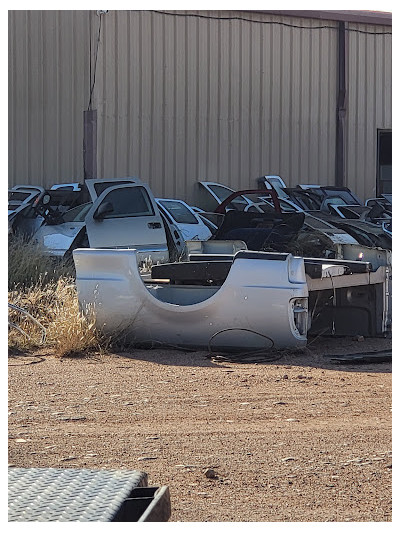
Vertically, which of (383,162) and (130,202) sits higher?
(383,162)

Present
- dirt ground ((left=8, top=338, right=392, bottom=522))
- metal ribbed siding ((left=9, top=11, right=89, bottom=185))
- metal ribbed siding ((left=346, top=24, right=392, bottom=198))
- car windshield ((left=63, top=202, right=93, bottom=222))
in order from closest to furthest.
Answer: dirt ground ((left=8, top=338, right=392, bottom=522)) < car windshield ((left=63, top=202, right=93, bottom=222)) < metal ribbed siding ((left=9, top=11, right=89, bottom=185)) < metal ribbed siding ((left=346, top=24, right=392, bottom=198))

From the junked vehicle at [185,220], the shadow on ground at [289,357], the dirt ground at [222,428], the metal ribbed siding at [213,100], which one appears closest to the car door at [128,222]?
the junked vehicle at [185,220]

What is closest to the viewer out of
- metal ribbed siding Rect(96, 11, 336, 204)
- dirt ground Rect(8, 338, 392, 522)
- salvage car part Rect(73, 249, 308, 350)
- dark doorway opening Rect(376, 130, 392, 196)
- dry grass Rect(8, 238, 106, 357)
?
dirt ground Rect(8, 338, 392, 522)

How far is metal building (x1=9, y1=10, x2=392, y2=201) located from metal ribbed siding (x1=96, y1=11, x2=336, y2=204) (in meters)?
0.02

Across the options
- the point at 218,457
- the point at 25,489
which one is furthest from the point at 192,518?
the point at 25,489

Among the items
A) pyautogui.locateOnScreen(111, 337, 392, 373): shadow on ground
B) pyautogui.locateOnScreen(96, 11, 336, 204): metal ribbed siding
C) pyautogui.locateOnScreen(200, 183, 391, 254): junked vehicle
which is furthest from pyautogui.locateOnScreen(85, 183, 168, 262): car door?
pyautogui.locateOnScreen(111, 337, 392, 373): shadow on ground

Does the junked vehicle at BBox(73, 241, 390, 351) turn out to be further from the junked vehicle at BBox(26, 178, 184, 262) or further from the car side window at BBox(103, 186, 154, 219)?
the car side window at BBox(103, 186, 154, 219)

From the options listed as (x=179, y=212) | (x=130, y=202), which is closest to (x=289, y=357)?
(x=130, y=202)

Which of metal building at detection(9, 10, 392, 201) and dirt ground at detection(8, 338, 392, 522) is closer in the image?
dirt ground at detection(8, 338, 392, 522)

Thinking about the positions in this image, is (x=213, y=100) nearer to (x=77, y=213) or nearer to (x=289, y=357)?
(x=77, y=213)

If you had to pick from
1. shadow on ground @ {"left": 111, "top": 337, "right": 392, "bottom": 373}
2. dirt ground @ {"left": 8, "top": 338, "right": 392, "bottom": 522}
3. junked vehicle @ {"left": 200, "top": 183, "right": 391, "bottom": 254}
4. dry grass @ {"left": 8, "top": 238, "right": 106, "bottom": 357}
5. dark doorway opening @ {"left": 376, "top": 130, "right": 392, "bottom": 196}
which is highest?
dark doorway opening @ {"left": 376, "top": 130, "right": 392, "bottom": 196}

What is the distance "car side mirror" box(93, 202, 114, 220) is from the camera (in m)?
13.1

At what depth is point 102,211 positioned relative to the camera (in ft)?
42.8

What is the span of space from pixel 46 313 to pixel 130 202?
155 inches
